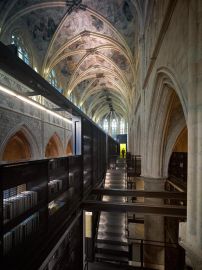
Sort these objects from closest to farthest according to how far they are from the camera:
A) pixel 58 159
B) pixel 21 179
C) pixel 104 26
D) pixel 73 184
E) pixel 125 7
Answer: pixel 21 179 < pixel 58 159 < pixel 73 184 < pixel 125 7 < pixel 104 26

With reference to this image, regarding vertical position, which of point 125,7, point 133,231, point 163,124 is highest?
point 125,7

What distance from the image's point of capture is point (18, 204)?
8.25ft

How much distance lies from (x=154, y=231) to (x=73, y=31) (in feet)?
45.4

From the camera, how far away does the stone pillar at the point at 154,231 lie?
6582mm

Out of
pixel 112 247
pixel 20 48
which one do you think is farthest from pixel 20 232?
pixel 20 48

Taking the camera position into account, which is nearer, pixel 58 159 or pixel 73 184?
pixel 58 159

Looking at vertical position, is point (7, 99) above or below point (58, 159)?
above

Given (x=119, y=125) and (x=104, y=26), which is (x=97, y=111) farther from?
(x=104, y=26)

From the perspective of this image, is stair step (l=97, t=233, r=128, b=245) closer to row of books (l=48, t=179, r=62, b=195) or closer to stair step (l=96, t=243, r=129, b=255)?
stair step (l=96, t=243, r=129, b=255)

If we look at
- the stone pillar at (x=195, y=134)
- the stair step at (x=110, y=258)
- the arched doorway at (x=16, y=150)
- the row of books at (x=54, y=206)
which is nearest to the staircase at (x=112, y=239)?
the stair step at (x=110, y=258)

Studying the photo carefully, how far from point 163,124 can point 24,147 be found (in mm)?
8929

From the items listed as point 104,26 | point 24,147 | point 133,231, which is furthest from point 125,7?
point 133,231

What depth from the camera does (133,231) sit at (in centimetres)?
1027

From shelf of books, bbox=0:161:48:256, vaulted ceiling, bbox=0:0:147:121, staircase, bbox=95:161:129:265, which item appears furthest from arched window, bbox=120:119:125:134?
shelf of books, bbox=0:161:48:256
